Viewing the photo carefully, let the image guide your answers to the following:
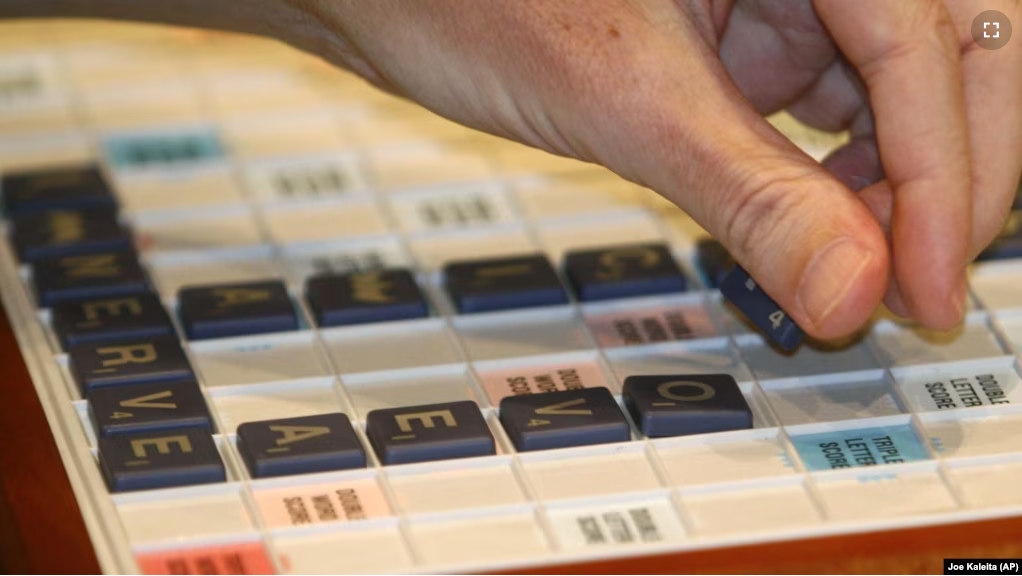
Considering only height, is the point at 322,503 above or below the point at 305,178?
below

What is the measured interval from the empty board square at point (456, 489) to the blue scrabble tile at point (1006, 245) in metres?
0.31

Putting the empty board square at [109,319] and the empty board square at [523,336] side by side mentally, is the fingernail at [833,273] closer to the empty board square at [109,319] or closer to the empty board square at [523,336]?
the empty board square at [523,336]

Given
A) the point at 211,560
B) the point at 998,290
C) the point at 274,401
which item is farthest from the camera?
the point at 998,290

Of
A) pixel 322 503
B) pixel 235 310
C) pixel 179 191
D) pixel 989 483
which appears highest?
pixel 179 191

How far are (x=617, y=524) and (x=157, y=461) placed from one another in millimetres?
173

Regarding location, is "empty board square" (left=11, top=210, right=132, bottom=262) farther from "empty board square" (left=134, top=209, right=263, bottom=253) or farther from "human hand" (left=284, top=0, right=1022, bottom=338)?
"human hand" (left=284, top=0, right=1022, bottom=338)

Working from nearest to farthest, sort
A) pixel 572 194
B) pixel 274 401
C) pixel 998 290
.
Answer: pixel 274 401 → pixel 998 290 → pixel 572 194

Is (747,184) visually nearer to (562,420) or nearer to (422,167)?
(562,420)

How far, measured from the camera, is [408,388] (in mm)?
688

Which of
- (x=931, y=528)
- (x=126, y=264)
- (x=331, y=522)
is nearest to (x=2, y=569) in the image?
(x=331, y=522)

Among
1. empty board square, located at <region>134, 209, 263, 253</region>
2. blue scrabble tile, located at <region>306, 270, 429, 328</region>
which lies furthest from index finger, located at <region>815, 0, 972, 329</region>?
empty board square, located at <region>134, 209, 263, 253</region>

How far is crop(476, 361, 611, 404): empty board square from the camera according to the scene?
0.69m

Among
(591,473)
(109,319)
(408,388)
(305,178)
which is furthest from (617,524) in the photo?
(305,178)

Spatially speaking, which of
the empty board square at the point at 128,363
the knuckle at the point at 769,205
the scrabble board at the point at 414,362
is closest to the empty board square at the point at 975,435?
the scrabble board at the point at 414,362
